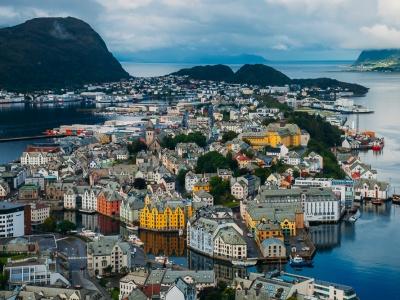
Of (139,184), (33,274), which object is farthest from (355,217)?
(33,274)

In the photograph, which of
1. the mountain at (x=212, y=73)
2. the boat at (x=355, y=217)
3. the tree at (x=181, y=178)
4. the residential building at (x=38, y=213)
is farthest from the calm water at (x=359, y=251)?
the mountain at (x=212, y=73)

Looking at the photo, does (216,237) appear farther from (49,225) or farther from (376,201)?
(376,201)

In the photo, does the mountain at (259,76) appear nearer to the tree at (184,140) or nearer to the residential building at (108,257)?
the tree at (184,140)

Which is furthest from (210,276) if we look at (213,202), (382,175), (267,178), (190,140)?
(190,140)

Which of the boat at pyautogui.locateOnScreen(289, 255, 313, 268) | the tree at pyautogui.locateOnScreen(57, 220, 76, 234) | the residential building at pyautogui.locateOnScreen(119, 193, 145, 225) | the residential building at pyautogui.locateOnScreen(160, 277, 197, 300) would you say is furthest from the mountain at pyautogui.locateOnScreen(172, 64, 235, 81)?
the residential building at pyautogui.locateOnScreen(160, 277, 197, 300)

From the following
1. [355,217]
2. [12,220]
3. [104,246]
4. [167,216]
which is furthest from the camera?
[355,217]

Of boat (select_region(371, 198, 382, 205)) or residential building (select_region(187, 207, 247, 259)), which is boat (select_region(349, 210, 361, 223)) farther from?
residential building (select_region(187, 207, 247, 259))

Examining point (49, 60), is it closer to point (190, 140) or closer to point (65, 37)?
point (65, 37)

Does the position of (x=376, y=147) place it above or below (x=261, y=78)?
below
